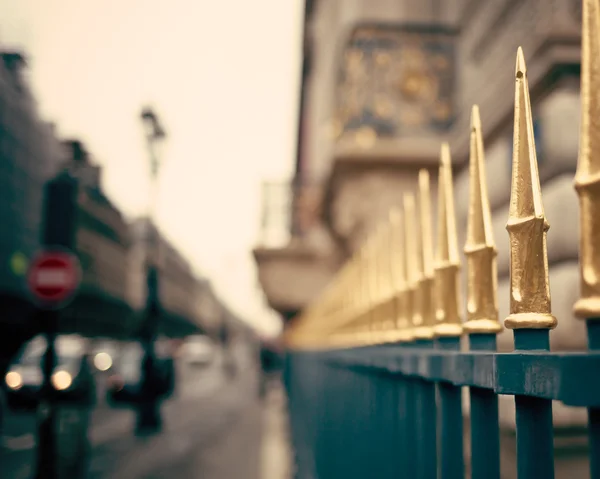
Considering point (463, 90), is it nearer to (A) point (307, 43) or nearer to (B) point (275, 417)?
(B) point (275, 417)

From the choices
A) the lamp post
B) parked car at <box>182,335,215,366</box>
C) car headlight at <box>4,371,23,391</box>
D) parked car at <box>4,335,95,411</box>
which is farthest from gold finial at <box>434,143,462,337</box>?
parked car at <box>182,335,215,366</box>

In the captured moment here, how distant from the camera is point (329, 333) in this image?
4078 mm

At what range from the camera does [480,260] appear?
129cm

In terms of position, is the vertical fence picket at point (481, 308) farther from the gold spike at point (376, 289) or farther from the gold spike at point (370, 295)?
the gold spike at point (370, 295)

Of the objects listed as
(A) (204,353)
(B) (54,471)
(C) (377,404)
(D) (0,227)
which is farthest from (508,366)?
(A) (204,353)

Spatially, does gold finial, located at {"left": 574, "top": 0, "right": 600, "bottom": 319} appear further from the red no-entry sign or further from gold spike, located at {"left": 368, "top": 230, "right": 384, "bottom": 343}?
the red no-entry sign

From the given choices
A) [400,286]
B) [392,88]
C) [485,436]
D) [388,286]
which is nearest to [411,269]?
[400,286]

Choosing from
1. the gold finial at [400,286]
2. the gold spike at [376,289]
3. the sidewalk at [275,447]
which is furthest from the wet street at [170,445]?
the gold finial at [400,286]

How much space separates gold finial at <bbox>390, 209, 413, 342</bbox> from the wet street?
7.69 metres

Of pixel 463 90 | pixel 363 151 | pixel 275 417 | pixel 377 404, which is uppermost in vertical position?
pixel 463 90

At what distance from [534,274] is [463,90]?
23.6ft

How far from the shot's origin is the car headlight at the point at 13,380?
15562 mm

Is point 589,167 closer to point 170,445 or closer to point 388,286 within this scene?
point 388,286

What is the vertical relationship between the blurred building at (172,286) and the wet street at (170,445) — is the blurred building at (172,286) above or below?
above
